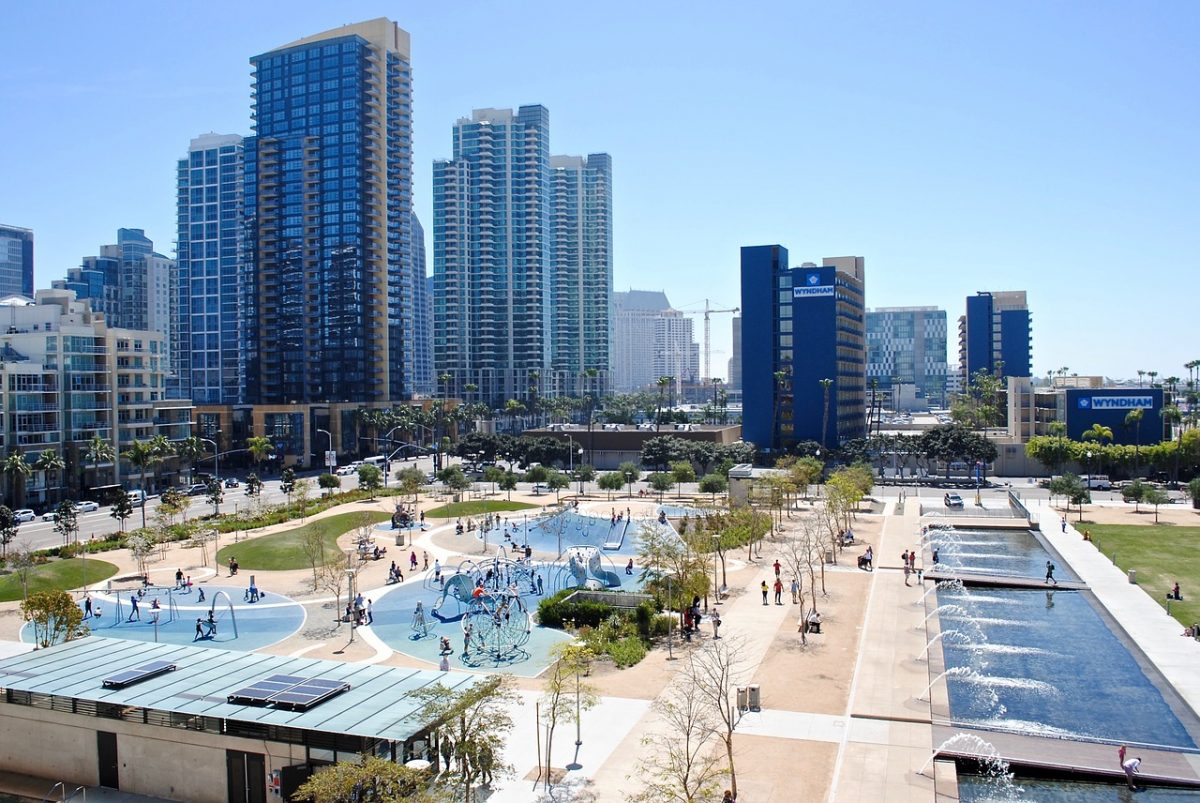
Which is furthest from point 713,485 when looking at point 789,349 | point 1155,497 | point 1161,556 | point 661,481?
point 789,349

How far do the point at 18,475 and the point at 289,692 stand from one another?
76.5 meters

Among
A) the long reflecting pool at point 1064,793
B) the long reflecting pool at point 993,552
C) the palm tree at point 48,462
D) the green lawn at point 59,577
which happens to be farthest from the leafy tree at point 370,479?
the long reflecting pool at point 1064,793

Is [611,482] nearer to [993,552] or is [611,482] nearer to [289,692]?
[993,552]

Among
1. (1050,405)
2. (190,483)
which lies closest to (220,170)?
(190,483)

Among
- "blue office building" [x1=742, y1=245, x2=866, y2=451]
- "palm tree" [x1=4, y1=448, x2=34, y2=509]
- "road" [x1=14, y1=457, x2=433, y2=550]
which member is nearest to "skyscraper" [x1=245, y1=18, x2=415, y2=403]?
"road" [x1=14, y1=457, x2=433, y2=550]

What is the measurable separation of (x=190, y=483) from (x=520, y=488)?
134 ft

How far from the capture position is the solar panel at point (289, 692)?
79.3ft

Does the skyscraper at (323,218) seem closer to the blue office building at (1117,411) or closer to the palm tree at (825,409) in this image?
the palm tree at (825,409)

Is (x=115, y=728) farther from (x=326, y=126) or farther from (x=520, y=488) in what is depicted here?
(x=326, y=126)

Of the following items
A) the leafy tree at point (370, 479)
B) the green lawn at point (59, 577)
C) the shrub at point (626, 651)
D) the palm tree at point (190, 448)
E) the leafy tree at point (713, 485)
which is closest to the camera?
the shrub at point (626, 651)

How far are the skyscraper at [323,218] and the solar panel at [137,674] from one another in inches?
4948

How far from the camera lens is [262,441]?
106m

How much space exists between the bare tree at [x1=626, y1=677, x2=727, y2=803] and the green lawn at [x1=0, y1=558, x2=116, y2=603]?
40020mm

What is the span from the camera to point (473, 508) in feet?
268
